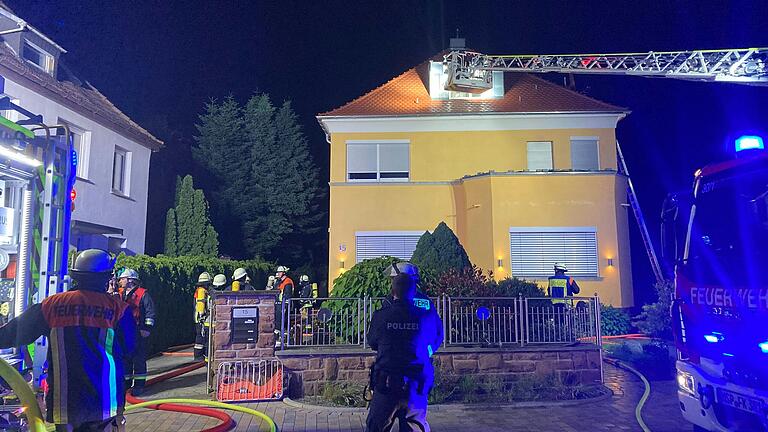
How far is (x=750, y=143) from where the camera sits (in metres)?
5.97

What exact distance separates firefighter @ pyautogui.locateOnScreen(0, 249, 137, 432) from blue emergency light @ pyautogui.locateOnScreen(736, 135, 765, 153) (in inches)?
249

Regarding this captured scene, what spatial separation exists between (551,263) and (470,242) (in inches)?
107

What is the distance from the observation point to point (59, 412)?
3570 millimetres

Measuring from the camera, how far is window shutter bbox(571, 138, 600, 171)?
18938 millimetres

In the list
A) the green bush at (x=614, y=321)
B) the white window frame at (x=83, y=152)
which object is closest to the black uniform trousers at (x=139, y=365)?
the white window frame at (x=83, y=152)

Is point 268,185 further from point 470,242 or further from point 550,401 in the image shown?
point 550,401

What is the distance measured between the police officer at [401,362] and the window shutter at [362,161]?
15137mm

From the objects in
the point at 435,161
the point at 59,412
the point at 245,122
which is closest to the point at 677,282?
the point at 59,412

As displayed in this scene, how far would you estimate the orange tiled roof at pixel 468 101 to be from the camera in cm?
1936

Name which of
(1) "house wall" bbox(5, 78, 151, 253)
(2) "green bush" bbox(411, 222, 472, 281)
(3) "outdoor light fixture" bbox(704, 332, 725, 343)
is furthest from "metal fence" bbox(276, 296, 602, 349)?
(1) "house wall" bbox(5, 78, 151, 253)

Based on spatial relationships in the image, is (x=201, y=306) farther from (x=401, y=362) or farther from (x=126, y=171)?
(x=126, y=171)

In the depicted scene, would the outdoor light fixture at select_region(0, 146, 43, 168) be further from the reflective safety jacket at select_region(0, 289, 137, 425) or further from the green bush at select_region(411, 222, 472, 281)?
the green bush at select_region(411, 222, 472, 281)

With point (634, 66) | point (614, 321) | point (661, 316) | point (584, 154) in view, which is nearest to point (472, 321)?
point (661, 316)

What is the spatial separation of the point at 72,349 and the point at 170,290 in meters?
10.5
